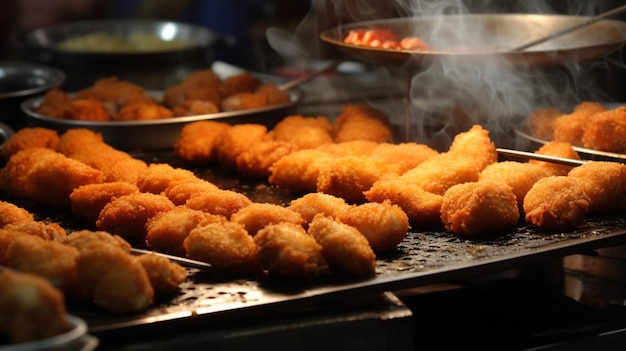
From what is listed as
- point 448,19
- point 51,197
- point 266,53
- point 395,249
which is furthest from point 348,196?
point 266,53

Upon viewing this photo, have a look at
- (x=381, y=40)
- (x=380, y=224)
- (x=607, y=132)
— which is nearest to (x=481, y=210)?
(x=380, y=224)

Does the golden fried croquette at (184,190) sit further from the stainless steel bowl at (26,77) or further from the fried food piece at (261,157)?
the stainless steel bowl at (26,77)

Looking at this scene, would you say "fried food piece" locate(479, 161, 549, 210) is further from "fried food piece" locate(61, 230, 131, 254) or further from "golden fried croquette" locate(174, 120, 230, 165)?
"fried food piece" locate(61, 230, 131, 254)

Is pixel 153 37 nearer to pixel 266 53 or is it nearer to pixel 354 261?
pixel 266 53

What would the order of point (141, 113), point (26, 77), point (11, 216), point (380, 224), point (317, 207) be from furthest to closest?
point (26, 77) → point (141, 113) → point (317, 207) → point (11, 216) → point (380, 224)

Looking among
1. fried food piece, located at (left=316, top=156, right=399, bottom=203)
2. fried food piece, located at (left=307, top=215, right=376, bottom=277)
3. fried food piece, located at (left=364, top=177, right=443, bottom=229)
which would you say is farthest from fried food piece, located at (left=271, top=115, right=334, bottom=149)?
fried food piece, located at (left=307, top=215, right=376, bottom=277)

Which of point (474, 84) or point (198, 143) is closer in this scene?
point (198, 143)

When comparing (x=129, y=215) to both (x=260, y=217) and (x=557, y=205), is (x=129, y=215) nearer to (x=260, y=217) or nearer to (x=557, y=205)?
(x=260, y=217)

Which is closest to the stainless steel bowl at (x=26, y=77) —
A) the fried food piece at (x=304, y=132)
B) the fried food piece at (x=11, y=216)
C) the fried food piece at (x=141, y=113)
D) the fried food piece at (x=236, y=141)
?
the fried food piece at (x=141, y=113)
